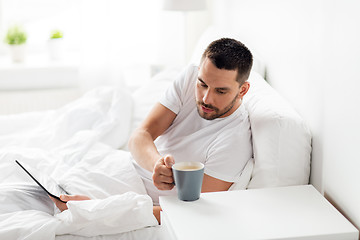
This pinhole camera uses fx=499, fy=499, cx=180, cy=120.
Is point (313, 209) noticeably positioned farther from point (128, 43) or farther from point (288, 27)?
point (128, 43)

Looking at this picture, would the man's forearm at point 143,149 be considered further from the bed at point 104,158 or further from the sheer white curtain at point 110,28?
the sheer white curtain at point 110,28

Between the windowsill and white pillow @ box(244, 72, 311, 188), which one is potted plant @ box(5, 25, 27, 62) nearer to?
the windowsill

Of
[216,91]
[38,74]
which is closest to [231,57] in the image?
[216,91]

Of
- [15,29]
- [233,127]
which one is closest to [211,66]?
[233,127]

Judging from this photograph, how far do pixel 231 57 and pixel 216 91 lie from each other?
0.13m

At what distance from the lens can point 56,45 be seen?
348cm

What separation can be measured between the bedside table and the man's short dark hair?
1.40 feet

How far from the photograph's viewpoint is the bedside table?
127cm

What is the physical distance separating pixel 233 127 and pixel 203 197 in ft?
1.27

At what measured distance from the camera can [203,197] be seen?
1464mm

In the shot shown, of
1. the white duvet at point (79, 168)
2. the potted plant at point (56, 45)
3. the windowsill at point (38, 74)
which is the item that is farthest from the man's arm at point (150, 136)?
the potted plant at point (56, 45)

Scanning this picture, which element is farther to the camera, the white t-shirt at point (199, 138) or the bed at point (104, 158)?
the white t-shirt at point (199, 138)

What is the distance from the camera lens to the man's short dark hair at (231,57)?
5.49 feet

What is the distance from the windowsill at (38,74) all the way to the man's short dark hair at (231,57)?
6.22ft
